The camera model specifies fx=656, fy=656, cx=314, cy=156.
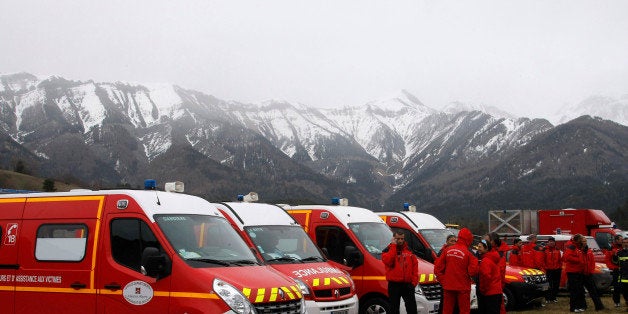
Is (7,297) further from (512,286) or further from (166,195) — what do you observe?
(512,286)

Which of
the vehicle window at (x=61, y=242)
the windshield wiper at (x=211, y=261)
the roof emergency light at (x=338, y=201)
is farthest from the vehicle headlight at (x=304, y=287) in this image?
the roof emergency light at (x=338, y=201)

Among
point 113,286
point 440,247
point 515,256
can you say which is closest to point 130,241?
point 113,286

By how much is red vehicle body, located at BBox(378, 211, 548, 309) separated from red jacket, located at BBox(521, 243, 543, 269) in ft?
5.69

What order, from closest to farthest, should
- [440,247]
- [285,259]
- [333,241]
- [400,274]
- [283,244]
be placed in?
1. [285,259]
2. [400,274]
3. [283,244]
4. [333,241]
5. [440,247]

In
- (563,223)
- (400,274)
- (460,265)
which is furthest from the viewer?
(563,223)

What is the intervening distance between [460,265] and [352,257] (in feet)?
7.06

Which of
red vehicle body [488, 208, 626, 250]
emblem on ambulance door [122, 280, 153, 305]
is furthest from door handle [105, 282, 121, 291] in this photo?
red vehicle body [488, 208, 626, 250]

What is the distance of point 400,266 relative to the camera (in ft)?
35.9

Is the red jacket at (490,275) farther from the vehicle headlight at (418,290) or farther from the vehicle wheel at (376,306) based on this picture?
the vehicle wheel at (376,306)

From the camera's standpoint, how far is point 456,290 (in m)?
10.3

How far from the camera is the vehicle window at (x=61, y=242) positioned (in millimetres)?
8562

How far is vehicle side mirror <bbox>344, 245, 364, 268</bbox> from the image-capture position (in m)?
11.4

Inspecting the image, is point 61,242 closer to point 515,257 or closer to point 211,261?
point 211,261

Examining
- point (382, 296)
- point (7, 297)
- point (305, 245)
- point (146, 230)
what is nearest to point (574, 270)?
point (382, 296)
